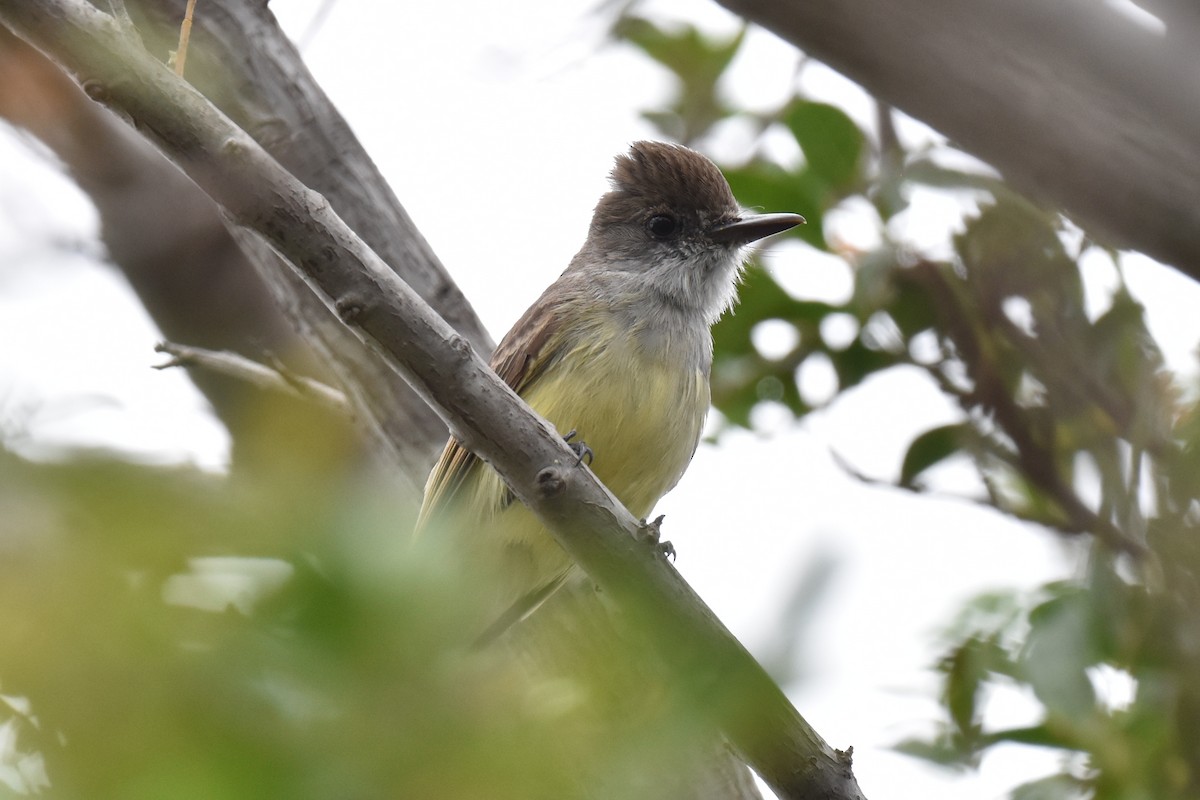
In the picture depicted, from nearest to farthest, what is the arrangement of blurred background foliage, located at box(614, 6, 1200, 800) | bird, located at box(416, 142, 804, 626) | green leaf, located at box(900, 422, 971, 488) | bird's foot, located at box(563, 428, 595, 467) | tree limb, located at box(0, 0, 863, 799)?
tree limb, located at box(0, 0, 863, 799), blurred background foliage, located at box(614, 6, 1200, 800), bird's foot, located at box(563, 428, 595, 467), green leaf, located at box(900, 422, 971, 488), bird, located at box(416, 142, 804, 626)

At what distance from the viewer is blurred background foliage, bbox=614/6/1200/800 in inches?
114

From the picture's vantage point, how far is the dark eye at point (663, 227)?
5113mm

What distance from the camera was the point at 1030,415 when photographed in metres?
3.47

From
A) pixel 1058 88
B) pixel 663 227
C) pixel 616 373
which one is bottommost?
pixel 1058 88

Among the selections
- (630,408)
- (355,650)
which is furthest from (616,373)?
(355,650)

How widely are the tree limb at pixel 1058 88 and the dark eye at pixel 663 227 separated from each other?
12.3ft

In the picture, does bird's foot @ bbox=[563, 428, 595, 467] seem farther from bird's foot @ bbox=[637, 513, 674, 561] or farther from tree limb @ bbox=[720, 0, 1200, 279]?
tree limb @ bbox=[720, 0, 1200, 279]

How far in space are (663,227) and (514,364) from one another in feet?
3.55

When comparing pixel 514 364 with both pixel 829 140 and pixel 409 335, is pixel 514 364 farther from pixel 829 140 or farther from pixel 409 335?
pixel 409 335

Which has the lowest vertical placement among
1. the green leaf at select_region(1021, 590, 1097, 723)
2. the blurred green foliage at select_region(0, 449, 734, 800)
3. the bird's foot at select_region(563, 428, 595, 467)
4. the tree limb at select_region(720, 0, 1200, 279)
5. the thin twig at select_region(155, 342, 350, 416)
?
the blurred green foliage at select_region(0, 449, 734, 800)

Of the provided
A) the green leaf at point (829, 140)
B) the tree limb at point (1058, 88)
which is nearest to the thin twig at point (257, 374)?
the green leaf at point (829, 140)

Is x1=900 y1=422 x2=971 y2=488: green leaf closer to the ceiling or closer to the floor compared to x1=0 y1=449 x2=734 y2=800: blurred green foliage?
closer to the ceiling

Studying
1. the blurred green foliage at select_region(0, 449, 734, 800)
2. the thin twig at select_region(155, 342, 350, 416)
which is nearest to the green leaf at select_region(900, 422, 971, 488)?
the thin twig at select_region(155, 342, 350, 416)

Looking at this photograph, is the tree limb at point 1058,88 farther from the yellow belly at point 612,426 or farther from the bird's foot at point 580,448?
the yellow belly at point 612,426
